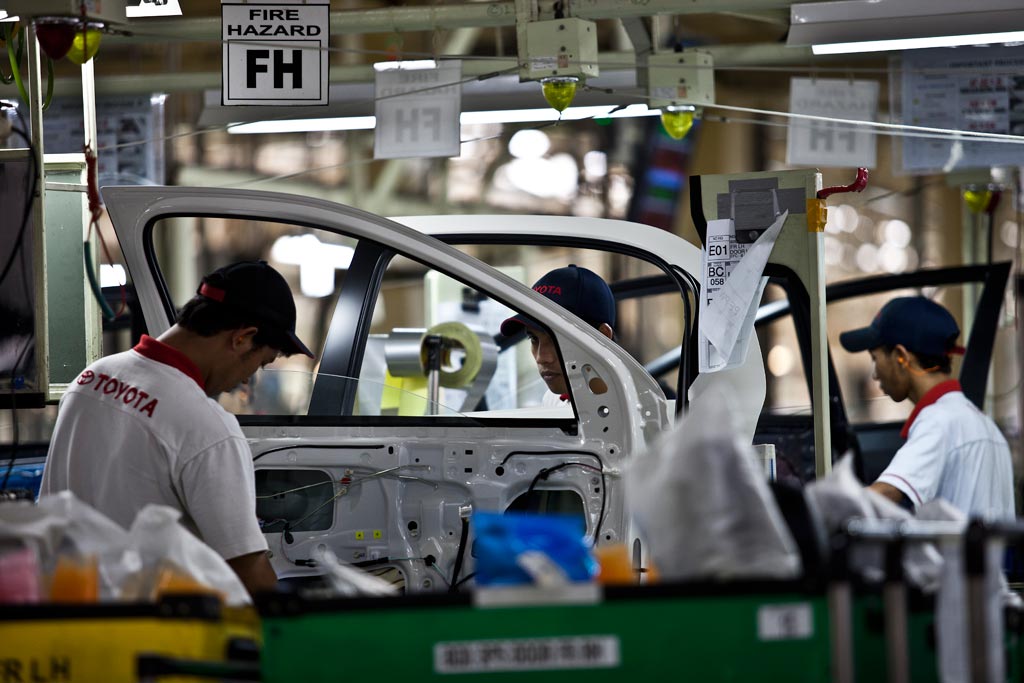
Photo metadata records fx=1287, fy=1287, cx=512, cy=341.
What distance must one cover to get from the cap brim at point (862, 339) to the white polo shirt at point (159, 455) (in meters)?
2.50

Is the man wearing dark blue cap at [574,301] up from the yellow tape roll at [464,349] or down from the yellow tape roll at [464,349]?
up

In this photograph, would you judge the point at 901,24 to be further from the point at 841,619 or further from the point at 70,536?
the point at 70,536

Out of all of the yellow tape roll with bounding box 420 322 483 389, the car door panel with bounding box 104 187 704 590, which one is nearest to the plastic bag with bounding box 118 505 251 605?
the car door panel with bounding box 104 187 704 590

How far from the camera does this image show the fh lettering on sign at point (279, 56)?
5.34 m

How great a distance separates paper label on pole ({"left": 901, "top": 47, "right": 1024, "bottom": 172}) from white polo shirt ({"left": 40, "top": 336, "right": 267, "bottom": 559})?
556cm

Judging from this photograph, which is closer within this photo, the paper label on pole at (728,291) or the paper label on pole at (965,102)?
the paper label on pole at (728,291)

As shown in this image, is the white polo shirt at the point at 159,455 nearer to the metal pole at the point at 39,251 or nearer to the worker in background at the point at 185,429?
the worker in background at the point at 185,429

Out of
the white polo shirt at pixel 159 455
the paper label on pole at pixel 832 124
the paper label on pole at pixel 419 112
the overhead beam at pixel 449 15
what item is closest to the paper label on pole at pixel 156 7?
the overhead beam at pixel 449 15

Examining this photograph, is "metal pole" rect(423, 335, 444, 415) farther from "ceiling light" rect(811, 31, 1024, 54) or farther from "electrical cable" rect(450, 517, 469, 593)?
"ceiling light" rect(811, 31, 1024, 54)

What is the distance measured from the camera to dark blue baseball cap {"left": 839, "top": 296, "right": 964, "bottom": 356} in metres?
4.53

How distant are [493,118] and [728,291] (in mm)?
3428

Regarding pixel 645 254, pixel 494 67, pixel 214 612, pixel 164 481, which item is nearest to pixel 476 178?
pixel 494 67

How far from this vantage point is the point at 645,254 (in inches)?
188

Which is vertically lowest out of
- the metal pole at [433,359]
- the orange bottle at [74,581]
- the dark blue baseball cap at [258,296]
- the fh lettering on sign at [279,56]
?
the orange bottle at [74,581]
